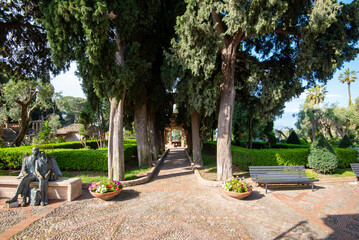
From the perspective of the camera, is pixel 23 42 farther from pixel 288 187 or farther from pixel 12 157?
pixel 288 187

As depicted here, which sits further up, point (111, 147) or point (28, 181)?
point (111, 147)

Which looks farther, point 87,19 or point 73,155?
point 73,155

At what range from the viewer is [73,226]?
139 inches

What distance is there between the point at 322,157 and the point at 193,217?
6881 mm

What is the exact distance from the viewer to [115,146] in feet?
21.8

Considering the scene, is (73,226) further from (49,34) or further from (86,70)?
(49,34)

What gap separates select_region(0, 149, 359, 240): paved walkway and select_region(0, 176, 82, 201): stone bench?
0.34 m

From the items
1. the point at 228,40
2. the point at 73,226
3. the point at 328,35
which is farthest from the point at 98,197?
the point at 328,35

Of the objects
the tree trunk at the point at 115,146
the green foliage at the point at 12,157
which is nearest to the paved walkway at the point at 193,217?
the tree trunk at the point at 115,146

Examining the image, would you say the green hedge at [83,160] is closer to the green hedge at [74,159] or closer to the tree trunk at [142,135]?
the green hedge at [74,159]

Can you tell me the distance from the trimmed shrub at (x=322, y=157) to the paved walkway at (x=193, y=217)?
1.67 m

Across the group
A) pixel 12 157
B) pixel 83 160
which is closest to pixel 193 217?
pixel 83 160

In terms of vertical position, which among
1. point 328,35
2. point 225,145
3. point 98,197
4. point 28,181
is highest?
point 328,35

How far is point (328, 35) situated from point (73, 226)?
10.1m
